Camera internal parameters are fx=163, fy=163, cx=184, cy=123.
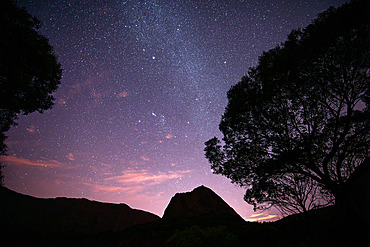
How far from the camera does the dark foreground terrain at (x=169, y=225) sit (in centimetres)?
677

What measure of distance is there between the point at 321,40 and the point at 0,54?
59.9ft

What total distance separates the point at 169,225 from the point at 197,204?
30.7 metres

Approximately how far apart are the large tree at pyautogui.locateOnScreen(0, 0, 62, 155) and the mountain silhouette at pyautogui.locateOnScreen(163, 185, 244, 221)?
39.3m

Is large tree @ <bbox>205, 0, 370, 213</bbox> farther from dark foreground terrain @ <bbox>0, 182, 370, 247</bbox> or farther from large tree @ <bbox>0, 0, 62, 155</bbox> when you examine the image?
large tree @ <bbox>0, 0, 62, 155</bbox>

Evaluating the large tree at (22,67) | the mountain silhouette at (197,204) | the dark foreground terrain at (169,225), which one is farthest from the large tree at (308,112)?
the mountain silhouette at (197,204)

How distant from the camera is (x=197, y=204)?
45.9 metres

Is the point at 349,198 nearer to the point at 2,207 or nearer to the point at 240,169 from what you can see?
the point at 240,169

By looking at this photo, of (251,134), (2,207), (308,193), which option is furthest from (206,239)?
(2,207)

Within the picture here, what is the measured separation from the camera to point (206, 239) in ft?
20.1

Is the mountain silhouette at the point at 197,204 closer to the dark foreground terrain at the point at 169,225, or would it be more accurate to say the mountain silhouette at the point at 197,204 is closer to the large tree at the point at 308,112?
the dark foreground terrain at the point at 169,225

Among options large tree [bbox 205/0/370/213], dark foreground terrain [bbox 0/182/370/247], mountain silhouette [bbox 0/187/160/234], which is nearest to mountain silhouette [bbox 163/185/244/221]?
dark foreground terrain [bbox 0/182/370/247]

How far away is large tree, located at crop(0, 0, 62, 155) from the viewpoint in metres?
9.68

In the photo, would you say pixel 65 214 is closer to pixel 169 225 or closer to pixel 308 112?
pixel 169 225

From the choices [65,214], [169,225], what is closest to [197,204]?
[169,225]
